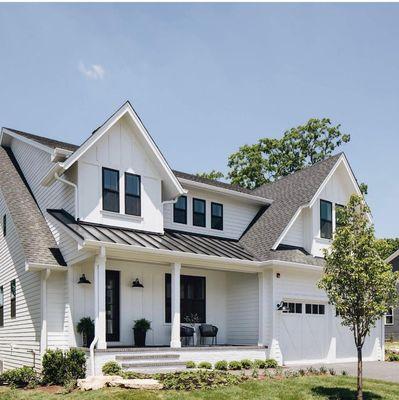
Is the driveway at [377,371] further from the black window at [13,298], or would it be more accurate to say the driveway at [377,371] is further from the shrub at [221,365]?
the black window at [13,298]

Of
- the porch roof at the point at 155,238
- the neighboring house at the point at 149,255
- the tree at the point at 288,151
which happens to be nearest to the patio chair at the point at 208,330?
the neighboring house at the point at 149,255

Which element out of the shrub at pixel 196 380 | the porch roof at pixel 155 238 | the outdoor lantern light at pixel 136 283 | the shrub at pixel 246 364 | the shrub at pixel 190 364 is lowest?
the shrub at pixel 246 364

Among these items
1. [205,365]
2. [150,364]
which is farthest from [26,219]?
[205,365]

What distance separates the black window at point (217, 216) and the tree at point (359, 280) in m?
9.96

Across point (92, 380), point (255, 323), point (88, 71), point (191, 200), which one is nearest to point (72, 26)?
point (88, 71)

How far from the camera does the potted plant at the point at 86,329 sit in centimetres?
1711

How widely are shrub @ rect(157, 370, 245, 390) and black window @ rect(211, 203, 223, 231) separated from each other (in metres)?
8.95

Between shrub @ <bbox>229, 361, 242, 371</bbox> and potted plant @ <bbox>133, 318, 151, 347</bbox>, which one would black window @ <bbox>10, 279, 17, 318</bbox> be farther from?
shrub @ <bbox>229, 361, 242, 371</bbox>

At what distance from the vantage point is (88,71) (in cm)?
1688

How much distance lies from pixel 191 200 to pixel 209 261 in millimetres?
4006

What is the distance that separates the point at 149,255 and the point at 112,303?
2428 millimetres

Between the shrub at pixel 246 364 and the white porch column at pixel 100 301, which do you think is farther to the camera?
the shrub at pixel 246 364

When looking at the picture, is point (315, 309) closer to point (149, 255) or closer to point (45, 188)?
point (149, 255)

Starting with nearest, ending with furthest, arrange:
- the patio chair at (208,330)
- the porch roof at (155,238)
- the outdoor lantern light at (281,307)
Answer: the porch roof at (155,238)
the patio chair at (208,330)
the outdoor lantern light at (281,307)
